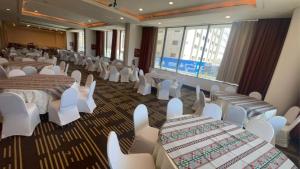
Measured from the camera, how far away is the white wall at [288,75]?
3531mm

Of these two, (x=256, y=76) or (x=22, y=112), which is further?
(x=256, y=76)

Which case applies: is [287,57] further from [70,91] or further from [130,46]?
[130,46]

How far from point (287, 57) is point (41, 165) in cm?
536

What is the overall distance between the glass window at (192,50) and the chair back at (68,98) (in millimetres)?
6002

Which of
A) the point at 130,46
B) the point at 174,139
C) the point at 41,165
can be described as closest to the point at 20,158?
the point at 41,165

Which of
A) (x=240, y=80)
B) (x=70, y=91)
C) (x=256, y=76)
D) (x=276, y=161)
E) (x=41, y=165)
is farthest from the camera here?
(x=240, y=80)

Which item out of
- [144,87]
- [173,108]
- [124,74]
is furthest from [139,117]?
[124,74]

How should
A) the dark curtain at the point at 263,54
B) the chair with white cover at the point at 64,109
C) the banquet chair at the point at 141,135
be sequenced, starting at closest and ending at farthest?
the banquet chair at the point at 141,135
the chair with white cover at the point at 64,109
the dark curtain at the point at 263,54

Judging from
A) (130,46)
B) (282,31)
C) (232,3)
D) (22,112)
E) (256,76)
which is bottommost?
(22,112)

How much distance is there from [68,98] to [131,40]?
6867mm

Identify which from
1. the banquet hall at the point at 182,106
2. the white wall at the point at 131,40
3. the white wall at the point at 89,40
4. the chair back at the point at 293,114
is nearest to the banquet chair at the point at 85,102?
the banquet hall at the point at 182,106

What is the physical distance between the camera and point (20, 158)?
2.08 meters

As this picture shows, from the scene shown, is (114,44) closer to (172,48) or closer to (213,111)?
(172,48)

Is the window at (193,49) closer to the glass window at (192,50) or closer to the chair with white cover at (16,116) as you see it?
the glass window at (192,50)
